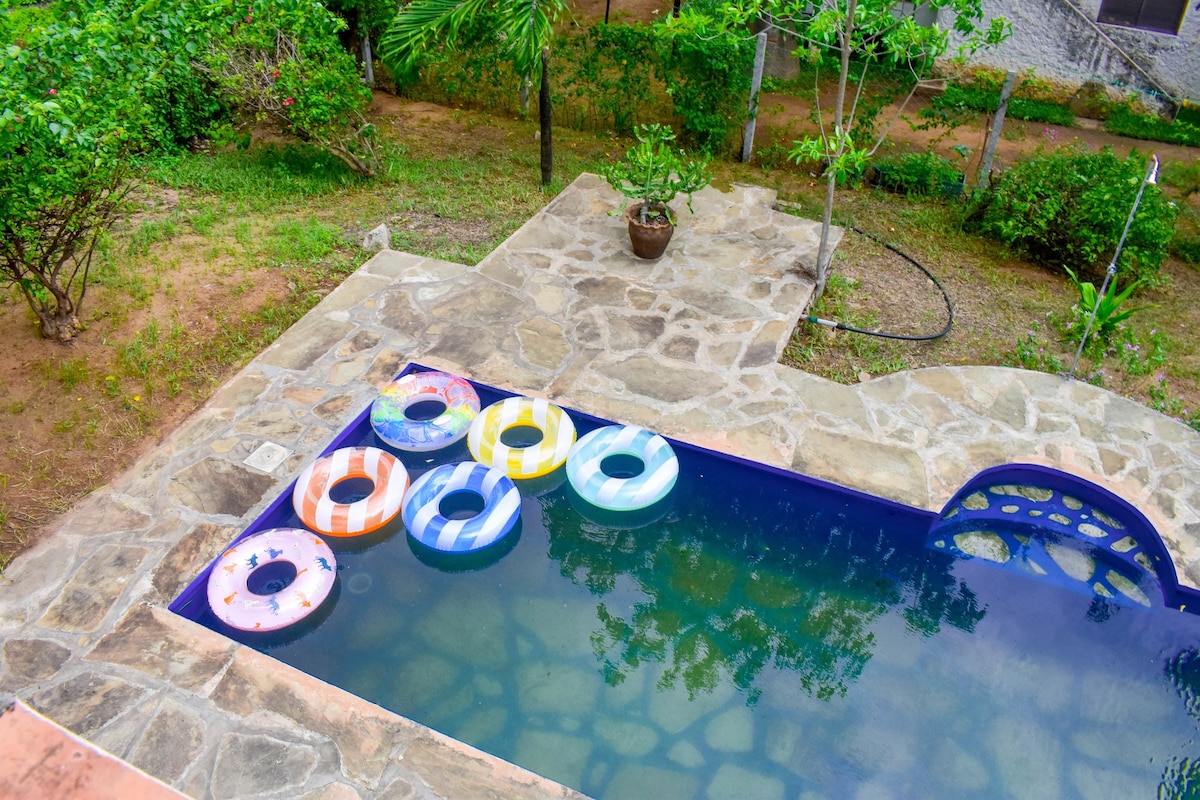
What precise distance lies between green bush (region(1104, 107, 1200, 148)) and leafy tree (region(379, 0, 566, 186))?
7.34m

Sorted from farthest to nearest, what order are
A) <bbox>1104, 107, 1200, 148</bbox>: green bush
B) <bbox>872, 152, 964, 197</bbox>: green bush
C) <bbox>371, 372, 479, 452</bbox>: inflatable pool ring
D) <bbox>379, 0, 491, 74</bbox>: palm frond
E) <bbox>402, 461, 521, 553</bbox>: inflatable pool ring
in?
<bbox>1104, 107, 1200, 148</bbox>: green bush < <bbox>872, 152, 964, 197</bbox>: green bush < <bbox>379, 0, 491, 74</bbox>: palm frond < <bbox>371, 372, 479, 452</bbox>: inflatable pool ring < <bbox>402, 461, 521, 553</bbox>: inflatable pool ring

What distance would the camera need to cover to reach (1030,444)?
19.0 ft

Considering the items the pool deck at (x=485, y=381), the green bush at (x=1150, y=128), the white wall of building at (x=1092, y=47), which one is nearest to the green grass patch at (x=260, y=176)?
the pool deck at (x=485, y=381)

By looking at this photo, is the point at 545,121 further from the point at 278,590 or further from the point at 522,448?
the point at 278,590

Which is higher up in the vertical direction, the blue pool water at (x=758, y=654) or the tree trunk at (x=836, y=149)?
the tree trunk at (x=836, y=149)

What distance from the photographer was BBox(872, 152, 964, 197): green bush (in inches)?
343

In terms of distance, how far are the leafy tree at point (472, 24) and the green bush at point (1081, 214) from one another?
4464 mm

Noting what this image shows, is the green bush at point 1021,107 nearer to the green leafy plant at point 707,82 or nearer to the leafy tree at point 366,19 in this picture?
the green leafy plant at point 707,82

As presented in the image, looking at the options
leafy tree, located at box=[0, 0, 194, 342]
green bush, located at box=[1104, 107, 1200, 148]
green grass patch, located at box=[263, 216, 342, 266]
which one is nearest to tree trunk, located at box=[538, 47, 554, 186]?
green grass patch, located at box=[263, 216, 342, 266]

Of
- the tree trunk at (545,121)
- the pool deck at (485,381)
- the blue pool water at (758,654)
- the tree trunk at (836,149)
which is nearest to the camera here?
the pool deck at (485,381)

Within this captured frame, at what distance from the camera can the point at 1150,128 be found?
10.2 metres

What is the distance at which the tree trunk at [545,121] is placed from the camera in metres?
8.05

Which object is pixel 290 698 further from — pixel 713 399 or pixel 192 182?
pixel 192 182

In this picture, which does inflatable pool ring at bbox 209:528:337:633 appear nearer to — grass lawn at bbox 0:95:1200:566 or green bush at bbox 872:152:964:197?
grass lawn at bbox 0:95:1200:566
